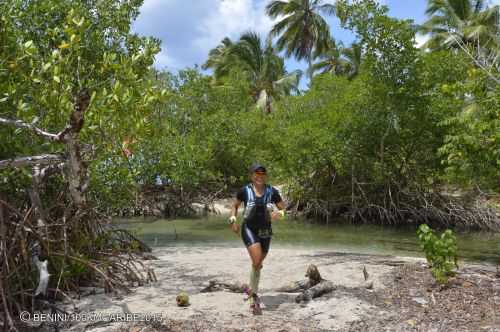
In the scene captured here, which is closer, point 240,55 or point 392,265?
point 392,265

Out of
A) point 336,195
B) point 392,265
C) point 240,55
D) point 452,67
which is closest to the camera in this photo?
point 392,265

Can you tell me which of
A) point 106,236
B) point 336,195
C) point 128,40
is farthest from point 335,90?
point 106,236

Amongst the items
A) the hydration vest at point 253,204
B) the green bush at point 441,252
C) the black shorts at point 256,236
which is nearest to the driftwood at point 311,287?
the black shorts at point 256,236

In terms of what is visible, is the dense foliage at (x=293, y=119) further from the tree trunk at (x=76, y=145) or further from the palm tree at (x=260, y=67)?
the palm tree at (x=260, y=67)

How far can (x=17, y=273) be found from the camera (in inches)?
211

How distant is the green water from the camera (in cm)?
1247

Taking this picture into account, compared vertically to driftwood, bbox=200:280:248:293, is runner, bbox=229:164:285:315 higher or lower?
higher

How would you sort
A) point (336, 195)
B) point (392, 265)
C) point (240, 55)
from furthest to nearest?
point (240, 55) → point (336, 195) → point (392, 265)

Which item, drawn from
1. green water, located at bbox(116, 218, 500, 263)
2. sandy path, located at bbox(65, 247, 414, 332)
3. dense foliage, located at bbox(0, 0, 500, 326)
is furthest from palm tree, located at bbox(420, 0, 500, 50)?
sandy path, located at bbox(65, 247, 414, 332)

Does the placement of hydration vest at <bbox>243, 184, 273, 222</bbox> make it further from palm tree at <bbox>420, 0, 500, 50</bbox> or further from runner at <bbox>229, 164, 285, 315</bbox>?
palm tree at <bbox>420, 0, 500, 50</bbox>

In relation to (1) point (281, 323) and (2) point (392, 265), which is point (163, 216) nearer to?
(2) point (392, 265)

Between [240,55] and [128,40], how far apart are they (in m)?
29.0

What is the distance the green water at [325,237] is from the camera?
12470 millimetres

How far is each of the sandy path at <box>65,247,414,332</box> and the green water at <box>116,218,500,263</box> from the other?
9.24 feet
